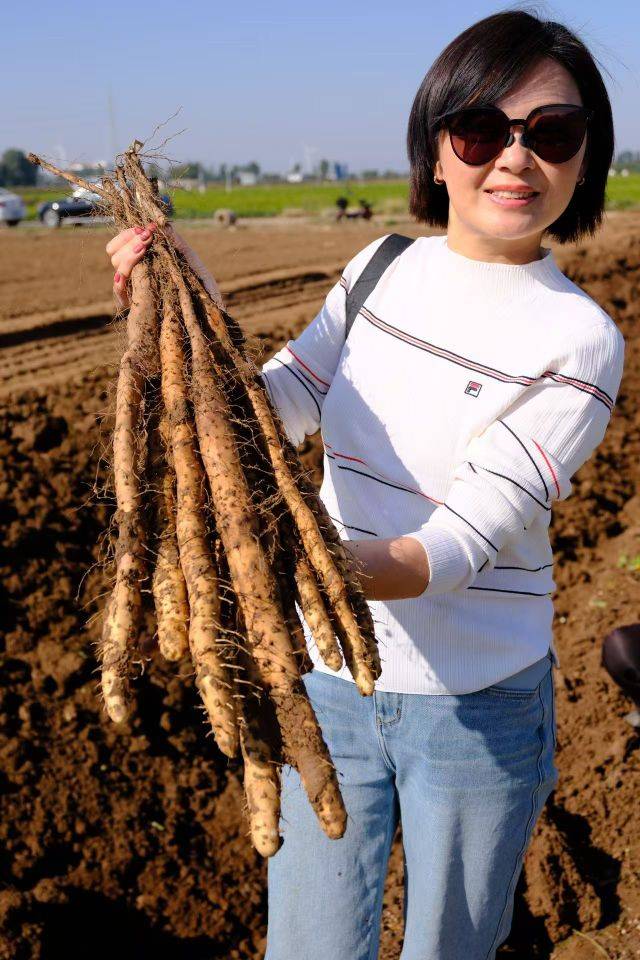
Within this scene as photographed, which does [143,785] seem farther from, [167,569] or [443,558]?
[443,558]

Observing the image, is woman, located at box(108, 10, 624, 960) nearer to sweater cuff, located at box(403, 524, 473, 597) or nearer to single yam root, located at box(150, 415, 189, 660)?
sweater cuff, located at box(403, 524, 473, 597)

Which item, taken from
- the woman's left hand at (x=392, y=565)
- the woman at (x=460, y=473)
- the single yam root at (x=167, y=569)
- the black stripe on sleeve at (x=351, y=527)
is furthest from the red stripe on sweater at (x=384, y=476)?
the single yam root at (x=167, y=569)

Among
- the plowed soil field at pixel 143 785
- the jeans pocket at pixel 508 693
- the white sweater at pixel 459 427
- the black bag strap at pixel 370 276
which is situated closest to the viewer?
the white sweater at pixel 459 427

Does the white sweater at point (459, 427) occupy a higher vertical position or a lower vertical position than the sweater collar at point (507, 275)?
lower

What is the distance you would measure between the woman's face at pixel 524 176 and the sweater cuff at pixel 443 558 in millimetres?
543

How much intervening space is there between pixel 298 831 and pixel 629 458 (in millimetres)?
4257

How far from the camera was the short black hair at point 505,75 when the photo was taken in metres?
1.53

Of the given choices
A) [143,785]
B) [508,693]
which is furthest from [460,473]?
[143,785]

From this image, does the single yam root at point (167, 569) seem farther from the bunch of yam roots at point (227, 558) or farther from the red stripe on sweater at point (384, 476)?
the red stripe on sweater at point (384, 476)

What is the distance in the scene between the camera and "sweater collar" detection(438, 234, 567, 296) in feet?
5.16

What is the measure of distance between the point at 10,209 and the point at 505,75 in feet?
65.3

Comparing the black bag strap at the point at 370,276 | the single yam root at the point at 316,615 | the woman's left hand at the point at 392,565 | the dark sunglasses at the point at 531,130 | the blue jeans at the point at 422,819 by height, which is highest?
the dark sunglasses at the point at 531,130

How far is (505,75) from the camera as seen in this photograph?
1.53 meters

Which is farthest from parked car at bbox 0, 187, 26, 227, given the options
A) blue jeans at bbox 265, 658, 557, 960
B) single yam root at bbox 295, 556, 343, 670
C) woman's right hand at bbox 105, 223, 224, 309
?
single yam root at bbox 295, 556, 343, 670
